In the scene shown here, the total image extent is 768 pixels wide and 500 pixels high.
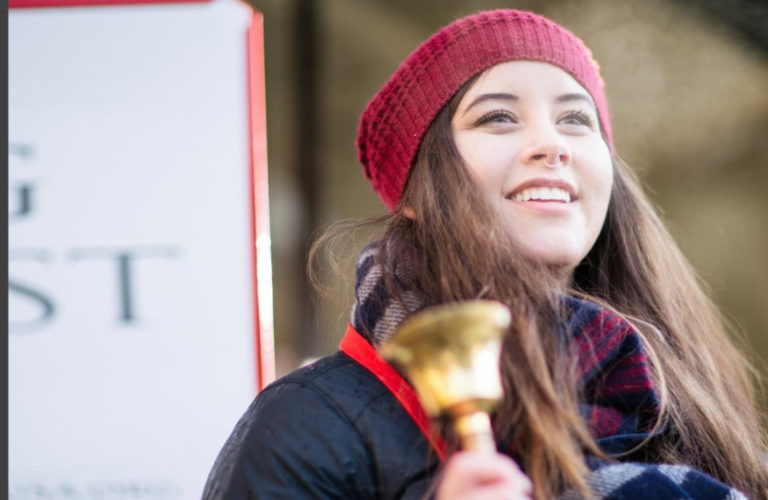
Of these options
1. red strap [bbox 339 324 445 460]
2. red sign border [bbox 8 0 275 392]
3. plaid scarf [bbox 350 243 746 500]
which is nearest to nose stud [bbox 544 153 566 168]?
plaid scarf [bbox 350 243 746 500]

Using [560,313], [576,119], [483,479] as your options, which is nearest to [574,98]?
[576,119]

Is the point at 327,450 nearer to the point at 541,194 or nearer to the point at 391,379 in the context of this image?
the point at 391,379

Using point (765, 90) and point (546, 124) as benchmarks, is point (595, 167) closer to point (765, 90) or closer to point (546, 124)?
point (546, 124)

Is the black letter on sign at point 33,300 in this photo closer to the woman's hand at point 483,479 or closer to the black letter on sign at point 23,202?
the black letter on sign at point 23,202

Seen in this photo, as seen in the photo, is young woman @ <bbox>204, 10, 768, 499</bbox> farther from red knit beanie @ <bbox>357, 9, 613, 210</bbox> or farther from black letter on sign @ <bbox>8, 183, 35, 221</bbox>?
black letter on sign @ <bbox>8, 183, 35, 221</bbox>

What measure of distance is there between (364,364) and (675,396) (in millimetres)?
470

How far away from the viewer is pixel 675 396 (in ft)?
4.28

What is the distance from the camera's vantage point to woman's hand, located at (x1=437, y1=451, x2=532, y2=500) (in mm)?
727

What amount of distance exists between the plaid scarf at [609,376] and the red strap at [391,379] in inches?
0.6

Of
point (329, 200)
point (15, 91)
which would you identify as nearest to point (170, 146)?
point (15, 91)

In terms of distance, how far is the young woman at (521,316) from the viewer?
3.44 feet

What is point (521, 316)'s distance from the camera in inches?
43.9

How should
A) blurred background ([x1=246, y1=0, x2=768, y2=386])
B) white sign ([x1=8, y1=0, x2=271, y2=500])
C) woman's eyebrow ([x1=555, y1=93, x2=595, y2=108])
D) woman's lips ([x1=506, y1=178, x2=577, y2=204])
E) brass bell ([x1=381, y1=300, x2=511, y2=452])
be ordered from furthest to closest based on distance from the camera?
1. blurred background ([x1=246, y1=0, x2=768, y2=386])
2. white sign ([x1=8, y1=0, x2=271, y2=500])
3. woman's eyebrow ([x1=555, y1=93, x2=595, y2=108])
4. woman's lips ([x1=506, y1=178, x2=577, y2=204])
5. brass bell ([x1=381, y1=300, x2=511, y2=452])

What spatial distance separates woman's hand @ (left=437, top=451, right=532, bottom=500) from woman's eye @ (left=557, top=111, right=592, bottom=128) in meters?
0.76
